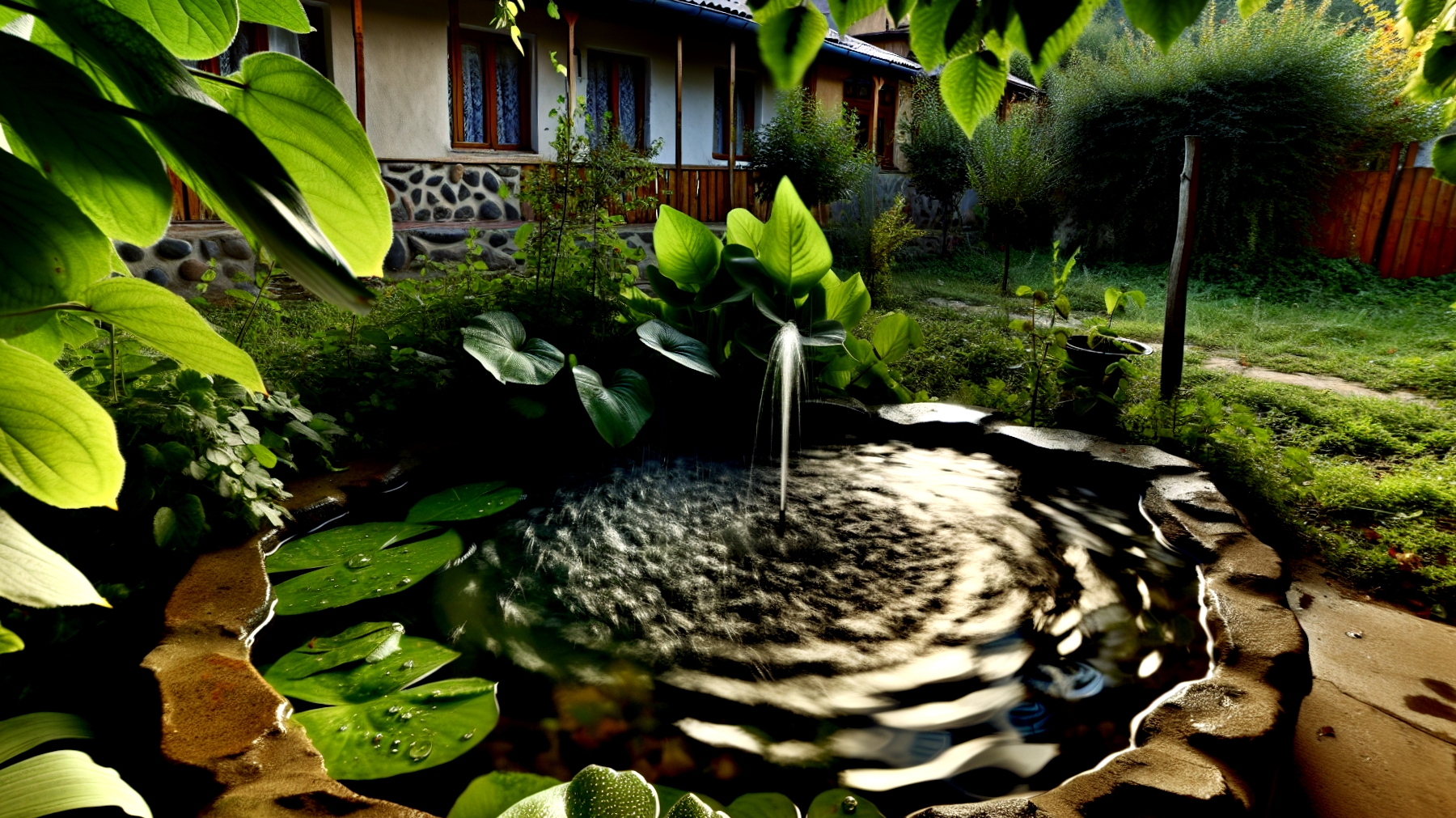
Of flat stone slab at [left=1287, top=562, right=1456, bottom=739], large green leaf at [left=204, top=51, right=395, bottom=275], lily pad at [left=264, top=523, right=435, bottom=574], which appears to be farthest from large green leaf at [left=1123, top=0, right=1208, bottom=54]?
lily pad at [left=264, top=523, right=435, bottom=574]

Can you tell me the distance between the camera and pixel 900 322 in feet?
14.5

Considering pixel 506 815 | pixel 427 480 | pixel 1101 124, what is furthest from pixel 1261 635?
pixel 1101 124

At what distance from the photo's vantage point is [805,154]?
11508mm

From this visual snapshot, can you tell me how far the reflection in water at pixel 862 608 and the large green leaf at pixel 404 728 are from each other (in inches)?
8.4

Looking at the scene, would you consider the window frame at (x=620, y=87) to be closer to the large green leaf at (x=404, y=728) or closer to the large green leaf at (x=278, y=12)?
the large green leaf at (x=404, y=728)

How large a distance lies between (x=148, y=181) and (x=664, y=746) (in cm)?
169

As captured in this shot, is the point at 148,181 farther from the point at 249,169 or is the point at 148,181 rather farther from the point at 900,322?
the point at 900,322

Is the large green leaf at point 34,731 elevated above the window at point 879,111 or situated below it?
below

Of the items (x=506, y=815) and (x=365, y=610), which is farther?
(x=365, y=610)

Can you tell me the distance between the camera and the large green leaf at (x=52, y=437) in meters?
0.30

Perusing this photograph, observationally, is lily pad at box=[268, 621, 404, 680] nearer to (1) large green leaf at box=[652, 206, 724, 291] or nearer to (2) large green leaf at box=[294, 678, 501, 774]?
(2) large green leaf at box=[294, 678, 501, 774]

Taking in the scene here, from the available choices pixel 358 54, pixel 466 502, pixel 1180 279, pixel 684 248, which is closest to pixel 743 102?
pixel 358 54

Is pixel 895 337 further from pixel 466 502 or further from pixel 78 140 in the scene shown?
pixel 78 140

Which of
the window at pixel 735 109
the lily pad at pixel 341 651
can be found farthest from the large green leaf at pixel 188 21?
the window at pixel 735 109
